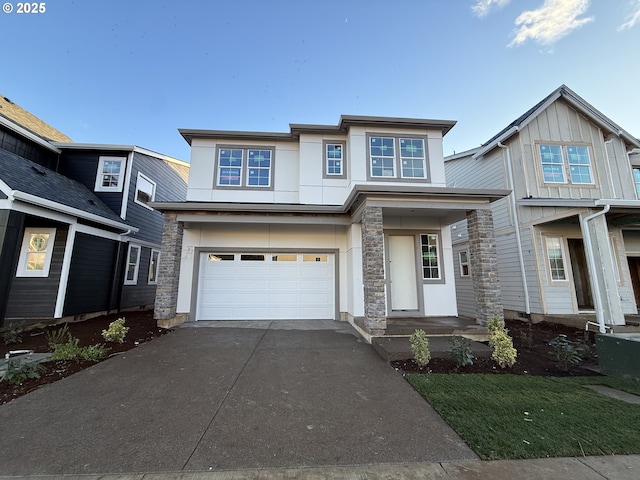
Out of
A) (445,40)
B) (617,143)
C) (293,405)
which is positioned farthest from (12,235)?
(617,143)

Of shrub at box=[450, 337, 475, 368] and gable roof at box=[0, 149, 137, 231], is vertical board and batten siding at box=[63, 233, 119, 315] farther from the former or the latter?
shrub at box=[450, 337, 475, 368]

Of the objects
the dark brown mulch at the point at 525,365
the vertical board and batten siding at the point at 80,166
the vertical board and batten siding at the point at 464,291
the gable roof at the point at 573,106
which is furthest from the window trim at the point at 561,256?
the vertical board and batten siding at the point at 80,166

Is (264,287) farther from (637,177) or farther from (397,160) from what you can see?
(637,177)

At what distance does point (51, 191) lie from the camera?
763 centimetres

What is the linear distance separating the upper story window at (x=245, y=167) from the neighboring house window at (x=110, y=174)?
180 inches

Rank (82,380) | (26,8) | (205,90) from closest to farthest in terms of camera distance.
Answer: (82,380) < (26,8) < (205,90)

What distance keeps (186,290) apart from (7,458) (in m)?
5.86

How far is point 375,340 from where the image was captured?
18.4 feet

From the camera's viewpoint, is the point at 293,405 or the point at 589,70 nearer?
the point at 293,405

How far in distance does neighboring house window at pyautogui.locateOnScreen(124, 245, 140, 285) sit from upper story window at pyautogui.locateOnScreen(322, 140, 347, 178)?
8.44 meters

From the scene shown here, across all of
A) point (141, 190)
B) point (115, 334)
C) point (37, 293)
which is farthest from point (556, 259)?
point (37, 293)

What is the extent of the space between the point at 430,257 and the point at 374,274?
2.99m

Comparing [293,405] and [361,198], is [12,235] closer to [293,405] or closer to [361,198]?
[293,405]

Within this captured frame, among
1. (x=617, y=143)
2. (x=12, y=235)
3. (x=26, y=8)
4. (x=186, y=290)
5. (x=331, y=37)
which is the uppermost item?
(x=331, y=37)
